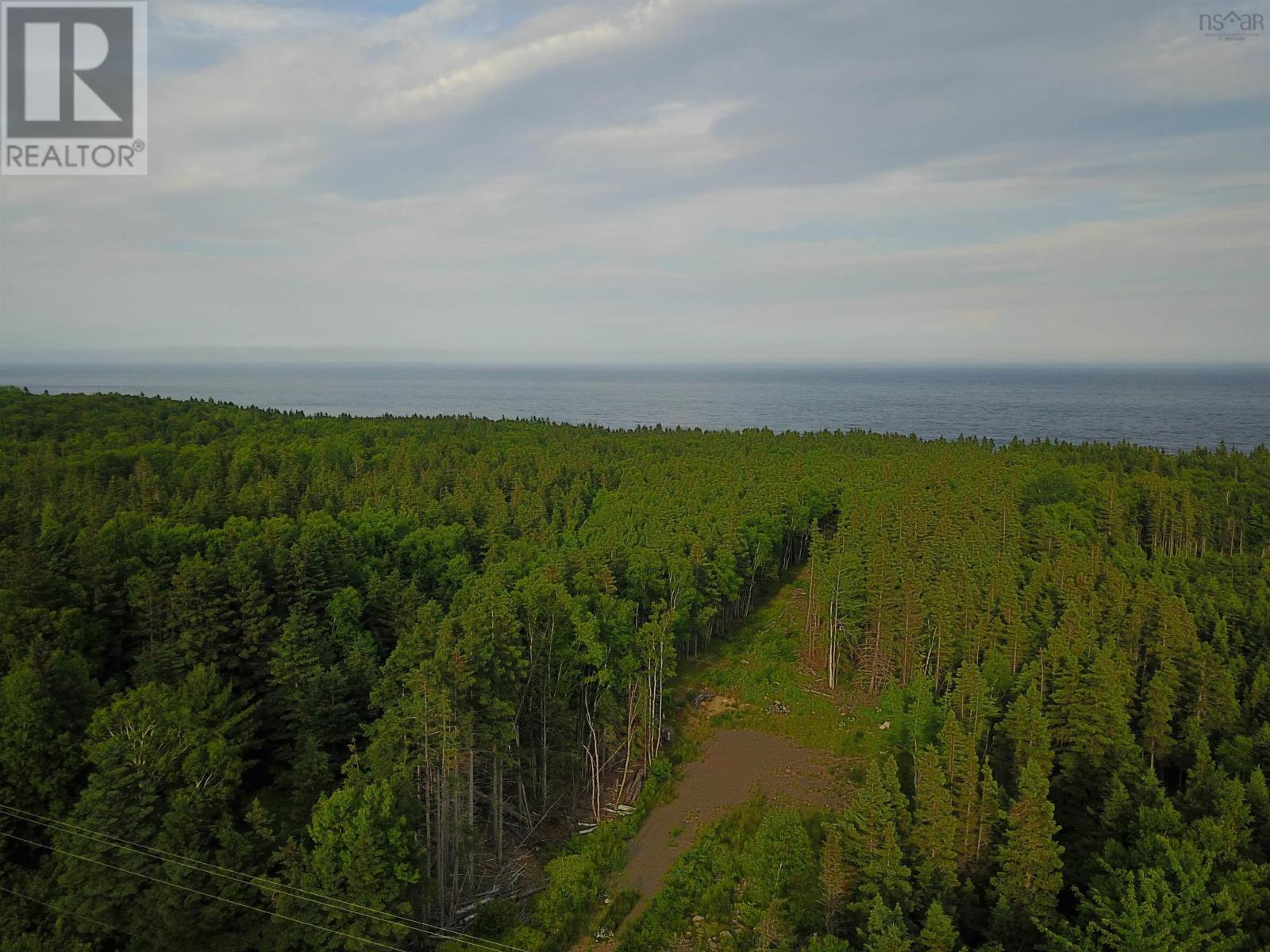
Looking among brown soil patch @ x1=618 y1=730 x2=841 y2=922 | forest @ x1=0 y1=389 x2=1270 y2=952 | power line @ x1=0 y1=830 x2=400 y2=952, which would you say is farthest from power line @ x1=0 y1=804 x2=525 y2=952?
brown soil patch @ x1=618 y1=730 x2=841 y2=922

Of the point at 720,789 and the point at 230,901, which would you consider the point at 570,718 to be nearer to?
the point at 720,789

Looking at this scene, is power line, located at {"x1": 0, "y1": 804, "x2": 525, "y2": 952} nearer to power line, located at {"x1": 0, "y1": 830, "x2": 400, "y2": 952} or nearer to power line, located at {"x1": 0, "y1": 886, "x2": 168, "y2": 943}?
power line, located at {"x1": 0, "y1": 830, "x2": 400, "y2": 952}

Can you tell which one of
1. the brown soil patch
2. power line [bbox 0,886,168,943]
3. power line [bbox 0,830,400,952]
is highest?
power line [bbox 0,830,400,952]

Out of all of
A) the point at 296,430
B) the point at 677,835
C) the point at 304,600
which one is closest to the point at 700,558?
the point at 677,835

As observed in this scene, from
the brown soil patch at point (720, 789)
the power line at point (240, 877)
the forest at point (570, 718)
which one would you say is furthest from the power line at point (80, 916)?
the brown soil patch at point (720, 789)

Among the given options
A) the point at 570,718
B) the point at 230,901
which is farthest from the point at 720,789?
the point at 230,901

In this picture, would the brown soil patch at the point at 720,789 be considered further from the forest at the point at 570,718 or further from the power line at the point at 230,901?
the power line at the point at 230,901
